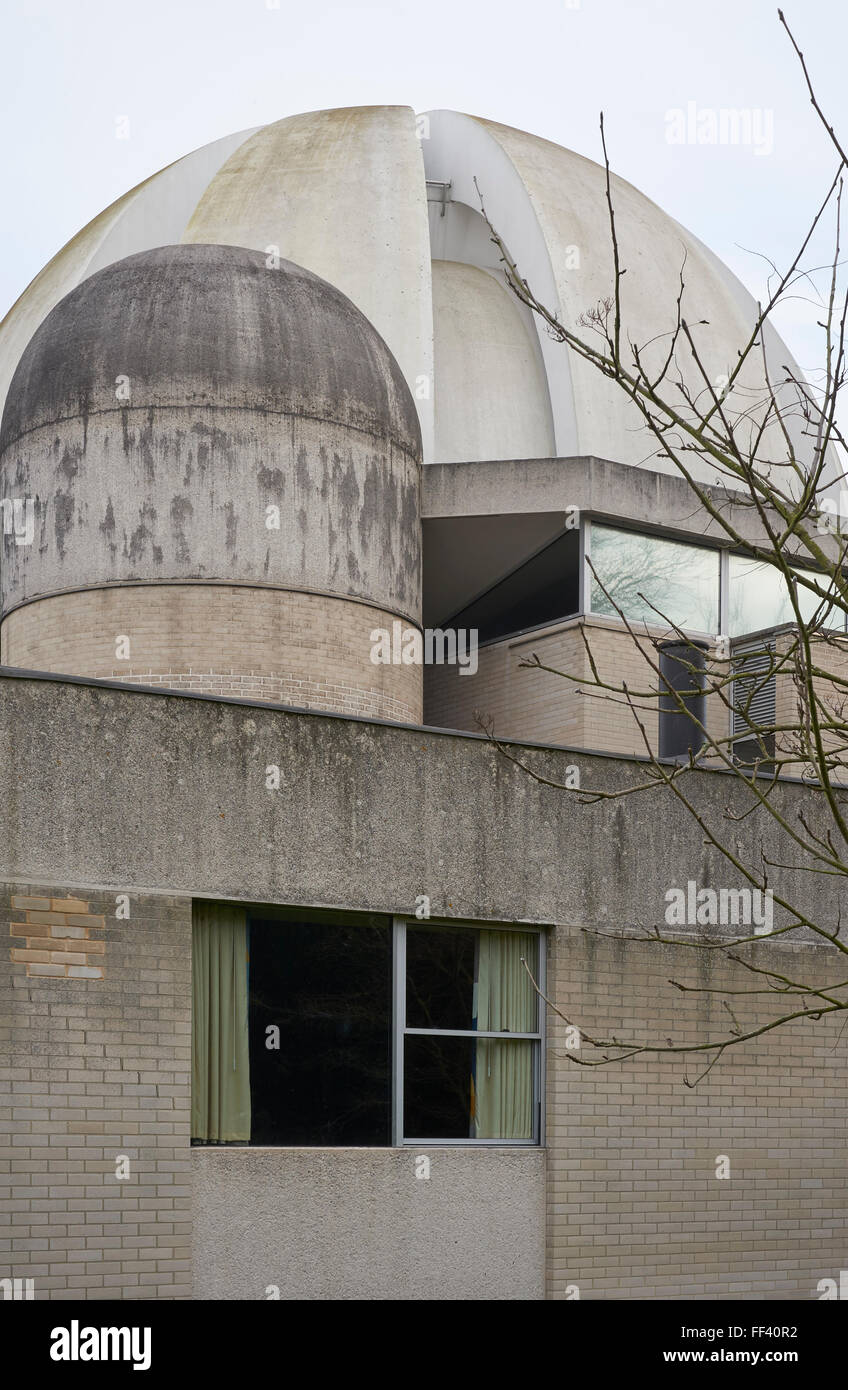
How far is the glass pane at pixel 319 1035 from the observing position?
1139cm

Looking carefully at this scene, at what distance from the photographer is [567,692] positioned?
18.5 meters

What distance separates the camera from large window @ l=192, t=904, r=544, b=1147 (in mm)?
11312

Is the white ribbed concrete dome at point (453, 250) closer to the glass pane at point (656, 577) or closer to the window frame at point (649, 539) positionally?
the window frame at point (649, 539)

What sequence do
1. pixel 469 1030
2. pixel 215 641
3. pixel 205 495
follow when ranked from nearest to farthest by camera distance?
pixel 469 1030 → pixel 215 641 → pixel 205 495

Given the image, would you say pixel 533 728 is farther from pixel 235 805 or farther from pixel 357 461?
pixel 235 805

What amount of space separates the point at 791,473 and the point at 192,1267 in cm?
1787

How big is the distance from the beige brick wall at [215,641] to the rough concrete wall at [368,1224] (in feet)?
16.8

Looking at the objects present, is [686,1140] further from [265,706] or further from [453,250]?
[453,250]

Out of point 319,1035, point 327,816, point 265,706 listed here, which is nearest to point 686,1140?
point 319,1035

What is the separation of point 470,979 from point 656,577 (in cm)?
812

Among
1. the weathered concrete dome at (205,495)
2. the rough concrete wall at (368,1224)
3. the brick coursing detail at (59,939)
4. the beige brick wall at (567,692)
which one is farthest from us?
the beige brick wall at (567,692)

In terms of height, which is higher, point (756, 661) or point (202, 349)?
point (202, 349)

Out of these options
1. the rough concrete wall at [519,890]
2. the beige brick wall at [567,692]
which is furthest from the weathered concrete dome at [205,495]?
the rough concrete wall at [519,890]

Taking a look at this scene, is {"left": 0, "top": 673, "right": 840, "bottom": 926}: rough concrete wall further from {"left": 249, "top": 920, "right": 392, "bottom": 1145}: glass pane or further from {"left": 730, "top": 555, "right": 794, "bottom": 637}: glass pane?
{"left": 730, "top": 555, "right": 794, "bottom": 637}: glass pane
